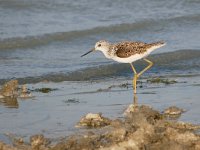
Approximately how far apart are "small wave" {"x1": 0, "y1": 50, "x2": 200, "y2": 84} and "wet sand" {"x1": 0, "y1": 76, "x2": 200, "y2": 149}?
331 millimetres

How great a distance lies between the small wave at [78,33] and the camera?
38.1 ft

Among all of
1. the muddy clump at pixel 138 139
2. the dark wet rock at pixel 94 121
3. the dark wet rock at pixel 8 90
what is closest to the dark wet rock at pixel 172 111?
the dark wet rock at pixel 94 121

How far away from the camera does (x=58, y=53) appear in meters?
11.4

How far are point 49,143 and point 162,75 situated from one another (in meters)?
4.28

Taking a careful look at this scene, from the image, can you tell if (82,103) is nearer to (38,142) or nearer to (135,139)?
(38,142)

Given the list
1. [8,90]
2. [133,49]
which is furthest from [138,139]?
[133,49]

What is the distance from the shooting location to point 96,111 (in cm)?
764

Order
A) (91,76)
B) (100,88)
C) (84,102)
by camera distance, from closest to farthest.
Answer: (84,102), (100,88), (91,76)

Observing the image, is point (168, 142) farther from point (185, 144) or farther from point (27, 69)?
point (27, 69)

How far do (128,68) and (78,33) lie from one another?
2.00m

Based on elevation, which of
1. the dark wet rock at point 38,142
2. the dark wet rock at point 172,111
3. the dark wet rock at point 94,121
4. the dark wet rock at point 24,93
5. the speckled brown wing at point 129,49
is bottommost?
the dark wet rock at point 38,142

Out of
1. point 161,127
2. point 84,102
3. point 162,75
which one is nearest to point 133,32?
point 162,75

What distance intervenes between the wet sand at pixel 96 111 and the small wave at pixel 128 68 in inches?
13.0

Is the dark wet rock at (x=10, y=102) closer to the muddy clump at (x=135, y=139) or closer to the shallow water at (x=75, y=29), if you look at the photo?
the shallow water at (x=75, y=29)
